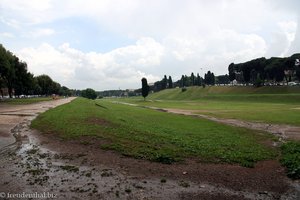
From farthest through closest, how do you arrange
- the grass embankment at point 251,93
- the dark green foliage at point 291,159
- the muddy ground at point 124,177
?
the grass embankment at point 251,93 → the dark green foliage at point 291,159 → the muddy ground at point 124,177

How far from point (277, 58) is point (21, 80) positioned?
4077 inches

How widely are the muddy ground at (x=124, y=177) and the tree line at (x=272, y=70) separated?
125 meters

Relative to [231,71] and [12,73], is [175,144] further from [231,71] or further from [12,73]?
[231,71]

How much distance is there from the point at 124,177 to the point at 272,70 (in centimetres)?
13228

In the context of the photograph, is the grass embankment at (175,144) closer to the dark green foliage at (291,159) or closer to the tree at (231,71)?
the dark green foliage at (291,159)

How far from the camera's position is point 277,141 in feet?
73.2

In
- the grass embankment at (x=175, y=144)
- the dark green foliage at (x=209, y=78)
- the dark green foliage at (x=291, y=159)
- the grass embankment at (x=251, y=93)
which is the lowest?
the grass embankment at (x=251, y=93)

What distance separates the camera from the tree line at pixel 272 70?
130 meters

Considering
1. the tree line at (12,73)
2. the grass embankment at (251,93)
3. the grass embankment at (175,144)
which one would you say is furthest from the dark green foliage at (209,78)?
the grass embankment at (175,144)

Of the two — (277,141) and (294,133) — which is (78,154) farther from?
(294,133)

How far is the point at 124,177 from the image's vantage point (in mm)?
12180

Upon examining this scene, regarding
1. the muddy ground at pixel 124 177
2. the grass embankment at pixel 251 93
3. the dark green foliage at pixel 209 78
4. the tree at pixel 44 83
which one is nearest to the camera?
the muddy ground at pixel 124 177

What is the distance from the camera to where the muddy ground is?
1062 centimetres

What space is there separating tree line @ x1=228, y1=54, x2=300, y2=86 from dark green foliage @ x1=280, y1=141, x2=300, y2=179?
11927 centimetres
